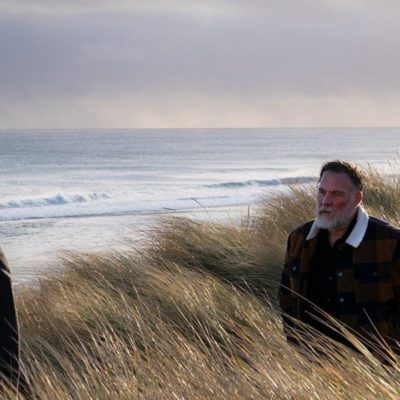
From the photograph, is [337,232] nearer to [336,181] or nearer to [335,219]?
[335,219]

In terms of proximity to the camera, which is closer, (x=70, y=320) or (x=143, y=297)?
(x=70, y=320)

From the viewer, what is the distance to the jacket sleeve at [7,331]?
134 inches

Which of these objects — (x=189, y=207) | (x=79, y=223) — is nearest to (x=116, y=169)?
(x=189, y=207)

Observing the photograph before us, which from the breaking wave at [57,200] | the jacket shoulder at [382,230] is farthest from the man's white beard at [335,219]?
the breaking wave at [57,200]

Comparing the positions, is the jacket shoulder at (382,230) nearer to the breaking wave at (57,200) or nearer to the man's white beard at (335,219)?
the man's white beard at (335,219)

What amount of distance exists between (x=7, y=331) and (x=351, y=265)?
171 centimetres

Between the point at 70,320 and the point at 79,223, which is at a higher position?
the point at 70,320

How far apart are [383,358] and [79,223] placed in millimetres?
18006

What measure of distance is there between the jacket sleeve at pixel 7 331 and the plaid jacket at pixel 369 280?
1.45m

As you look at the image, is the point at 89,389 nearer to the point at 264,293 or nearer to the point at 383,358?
the point at 383,358

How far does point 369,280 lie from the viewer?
447 centimetres

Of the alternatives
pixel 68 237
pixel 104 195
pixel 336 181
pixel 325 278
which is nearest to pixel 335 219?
pixel 336 181

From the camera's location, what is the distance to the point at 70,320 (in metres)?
5.95

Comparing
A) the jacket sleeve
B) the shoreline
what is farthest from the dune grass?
the shoreline
